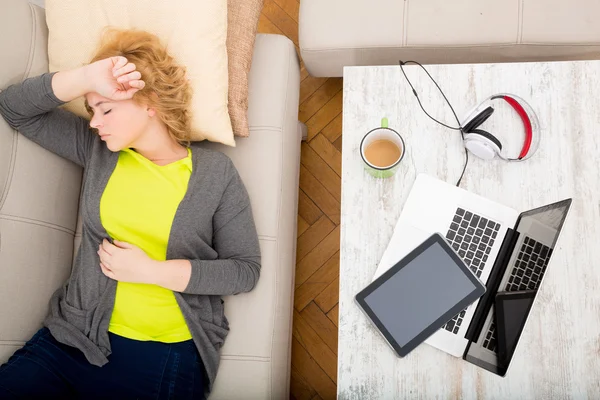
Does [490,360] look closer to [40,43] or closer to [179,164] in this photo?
[179,164]

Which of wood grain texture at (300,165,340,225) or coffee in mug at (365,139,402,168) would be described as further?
wood grain texture at (300,165,340,225)

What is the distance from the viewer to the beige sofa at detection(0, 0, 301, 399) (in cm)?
108

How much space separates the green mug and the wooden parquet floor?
2.18 feet

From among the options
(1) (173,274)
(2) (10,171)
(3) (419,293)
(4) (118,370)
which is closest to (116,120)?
(2) (10,171)

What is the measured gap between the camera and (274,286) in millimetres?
1205

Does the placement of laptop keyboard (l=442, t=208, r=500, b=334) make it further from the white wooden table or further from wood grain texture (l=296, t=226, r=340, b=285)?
wood grain texture (l=296, t=226, r=340, b=285)

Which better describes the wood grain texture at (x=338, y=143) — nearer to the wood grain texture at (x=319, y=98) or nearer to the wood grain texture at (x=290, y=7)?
the wood grain texture at (x=319, y=98)

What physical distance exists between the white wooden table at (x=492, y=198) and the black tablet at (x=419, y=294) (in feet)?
0.10

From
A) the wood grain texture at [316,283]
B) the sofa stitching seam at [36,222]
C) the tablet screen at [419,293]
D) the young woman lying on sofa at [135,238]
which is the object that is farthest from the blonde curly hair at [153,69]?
the wood grain texture at [316,283]

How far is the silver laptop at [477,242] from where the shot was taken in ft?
2.99

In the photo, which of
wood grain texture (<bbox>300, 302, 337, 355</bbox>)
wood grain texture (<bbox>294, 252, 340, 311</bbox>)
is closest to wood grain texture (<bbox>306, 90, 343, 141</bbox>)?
wood grain texture (<bbox>294, 252, 340, 311</bbox>)

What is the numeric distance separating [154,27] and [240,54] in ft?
0.76

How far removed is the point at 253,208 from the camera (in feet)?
4.11

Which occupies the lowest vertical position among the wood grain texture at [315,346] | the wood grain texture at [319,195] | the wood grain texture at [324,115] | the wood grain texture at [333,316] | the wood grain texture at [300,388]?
the wood grain texture at [300,388]
